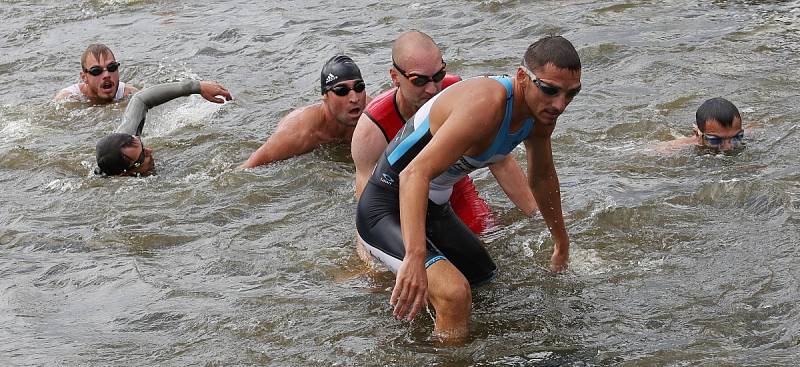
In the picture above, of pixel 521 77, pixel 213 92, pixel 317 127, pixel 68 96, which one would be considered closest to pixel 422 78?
pixel 521 77

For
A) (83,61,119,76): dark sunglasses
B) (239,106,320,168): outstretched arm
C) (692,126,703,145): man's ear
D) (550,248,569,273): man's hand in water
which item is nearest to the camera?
(550,248,569,273): man's hand in water

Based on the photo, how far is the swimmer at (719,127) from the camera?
886 cm

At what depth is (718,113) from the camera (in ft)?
29.3

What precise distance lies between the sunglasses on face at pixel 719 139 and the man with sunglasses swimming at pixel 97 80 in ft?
21.3

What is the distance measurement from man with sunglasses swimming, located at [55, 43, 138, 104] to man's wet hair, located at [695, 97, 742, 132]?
638cm

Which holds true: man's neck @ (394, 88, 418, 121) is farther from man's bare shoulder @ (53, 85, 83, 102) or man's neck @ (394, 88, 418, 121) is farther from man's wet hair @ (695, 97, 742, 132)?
man's bare shoulder @ (53, 85, 83, 102)

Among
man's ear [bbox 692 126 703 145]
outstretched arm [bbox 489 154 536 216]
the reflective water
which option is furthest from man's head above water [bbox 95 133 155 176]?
man's ear [bbox 692 126 703 145]

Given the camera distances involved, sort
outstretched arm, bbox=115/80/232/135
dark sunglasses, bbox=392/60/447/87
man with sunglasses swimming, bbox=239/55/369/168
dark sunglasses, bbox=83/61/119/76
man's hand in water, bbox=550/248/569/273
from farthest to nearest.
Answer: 1. dark sunglasses, bbox=83/61/119/76
2. outstretched arm, bbox=115/80/232/135
3. man with sunglasses swimming, bbox=239/55/369/168
4. dark sunglasses, bbox=392/60/447/87
5. man's hand in water, bbox=550/248/569/273

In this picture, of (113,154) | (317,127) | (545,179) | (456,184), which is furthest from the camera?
(317,127)

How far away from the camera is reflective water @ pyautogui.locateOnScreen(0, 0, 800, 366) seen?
612 centimetres

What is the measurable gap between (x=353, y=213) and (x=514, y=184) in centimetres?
133

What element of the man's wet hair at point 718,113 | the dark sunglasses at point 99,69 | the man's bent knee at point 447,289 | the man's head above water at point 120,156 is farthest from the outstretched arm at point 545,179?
the dark sunglasses at point 99,69

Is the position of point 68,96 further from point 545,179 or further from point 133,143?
point 545,179

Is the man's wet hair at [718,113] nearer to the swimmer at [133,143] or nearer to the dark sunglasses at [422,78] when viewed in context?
the dark sunglasses at [422,78]
